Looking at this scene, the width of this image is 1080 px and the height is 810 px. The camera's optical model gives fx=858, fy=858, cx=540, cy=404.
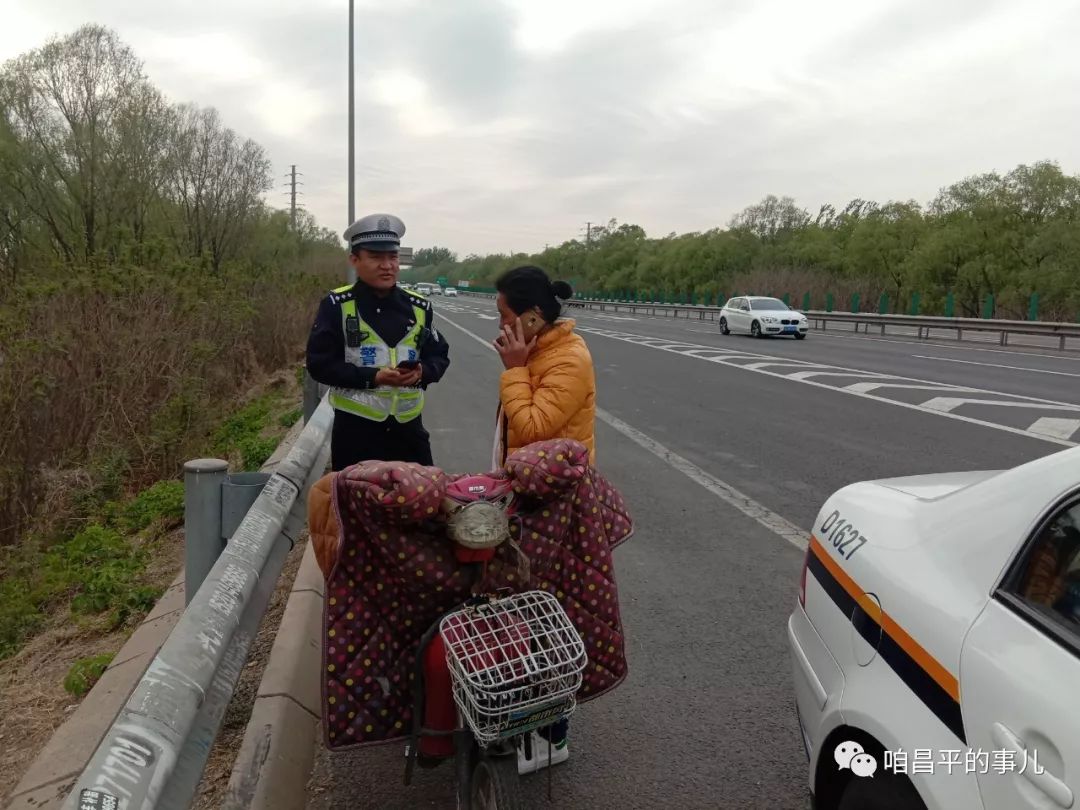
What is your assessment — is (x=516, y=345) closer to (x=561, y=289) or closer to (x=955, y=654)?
(x=561, y=289)

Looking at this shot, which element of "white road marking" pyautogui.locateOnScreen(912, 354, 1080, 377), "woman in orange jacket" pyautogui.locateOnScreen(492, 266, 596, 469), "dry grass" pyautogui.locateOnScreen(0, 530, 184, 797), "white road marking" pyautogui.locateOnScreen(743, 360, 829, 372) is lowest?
"dry grass" pyautogui.locateOnScreen(0, 530, 184, 797)

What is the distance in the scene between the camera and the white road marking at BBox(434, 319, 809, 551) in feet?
20.0

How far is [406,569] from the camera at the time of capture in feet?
7.68

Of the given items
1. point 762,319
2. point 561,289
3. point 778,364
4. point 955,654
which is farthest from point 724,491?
point 762,319

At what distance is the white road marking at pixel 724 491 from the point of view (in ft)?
20.0

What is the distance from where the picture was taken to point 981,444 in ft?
29.6

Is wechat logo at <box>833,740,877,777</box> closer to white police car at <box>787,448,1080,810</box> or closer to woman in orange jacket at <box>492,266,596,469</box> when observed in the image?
white police car at <box>787,448,1080,810</box>

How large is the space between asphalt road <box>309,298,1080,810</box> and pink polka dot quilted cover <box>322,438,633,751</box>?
0.72 meters

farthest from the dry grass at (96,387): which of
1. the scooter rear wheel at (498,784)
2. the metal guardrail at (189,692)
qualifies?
the scooter rear wheel at (498,784)

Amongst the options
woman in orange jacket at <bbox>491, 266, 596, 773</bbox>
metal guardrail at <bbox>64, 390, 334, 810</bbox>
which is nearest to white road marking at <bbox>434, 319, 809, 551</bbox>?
woman in orange jacket at <bbox>491, 266, 596, 773</bbox>

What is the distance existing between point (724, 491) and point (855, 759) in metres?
5.30

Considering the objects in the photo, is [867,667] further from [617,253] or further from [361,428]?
[617,253]

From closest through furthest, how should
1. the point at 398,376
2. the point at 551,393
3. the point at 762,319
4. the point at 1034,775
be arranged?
1. the point at 1034,775
2. the point at 551,393
3. the point at 398,376
4. the point at 762,319

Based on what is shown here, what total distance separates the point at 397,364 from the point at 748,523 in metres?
3.33
